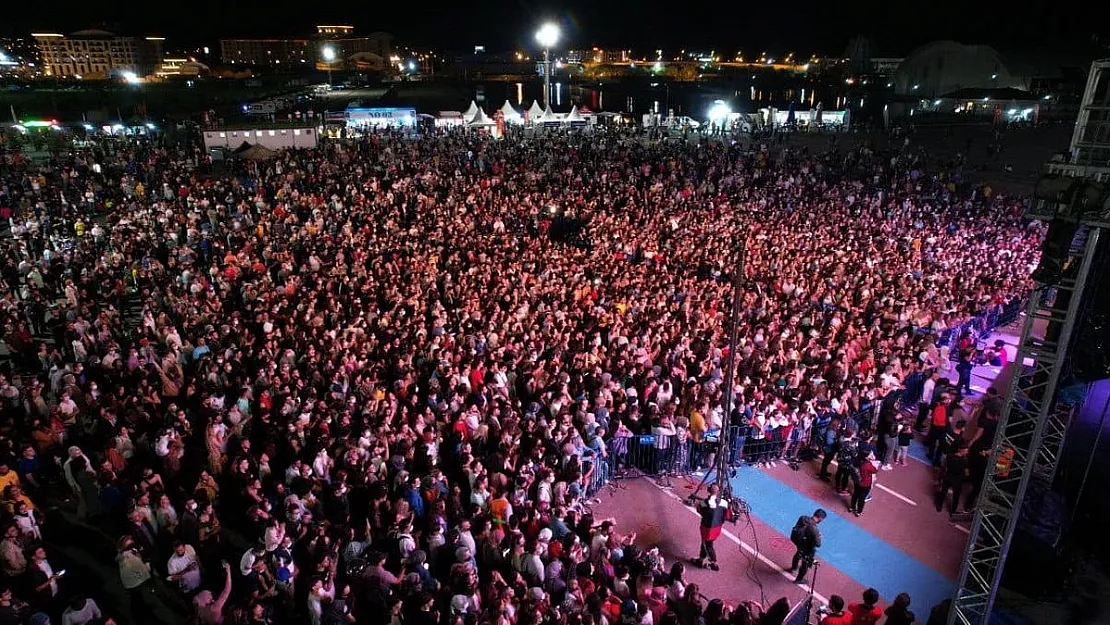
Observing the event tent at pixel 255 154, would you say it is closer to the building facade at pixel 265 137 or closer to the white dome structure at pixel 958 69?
the building facade at pixel 265 137

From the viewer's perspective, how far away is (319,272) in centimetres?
1422

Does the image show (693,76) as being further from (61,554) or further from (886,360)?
(61,554)

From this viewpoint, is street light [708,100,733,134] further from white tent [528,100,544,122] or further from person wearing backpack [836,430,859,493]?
person wearing backpack [836,430,859,493]

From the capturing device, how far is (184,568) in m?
5.98

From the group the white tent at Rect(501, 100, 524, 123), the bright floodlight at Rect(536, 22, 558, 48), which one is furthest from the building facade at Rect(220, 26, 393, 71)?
the bright floodlight at Rect(536, 22, 558, 48)

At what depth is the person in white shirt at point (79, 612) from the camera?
208 inches

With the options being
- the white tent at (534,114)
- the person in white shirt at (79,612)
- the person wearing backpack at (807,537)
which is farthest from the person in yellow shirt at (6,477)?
the white tent at (534,114)

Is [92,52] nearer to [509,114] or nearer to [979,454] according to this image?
[509,114]

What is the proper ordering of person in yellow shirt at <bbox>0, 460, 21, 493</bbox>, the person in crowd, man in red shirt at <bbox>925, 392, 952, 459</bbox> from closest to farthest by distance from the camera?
the person in crowd < person in yellow shirt at <bbox>0, 460, 21, 493</bbox> < man in red shirt at <bbox>925, 392, 952, 459</bbox>

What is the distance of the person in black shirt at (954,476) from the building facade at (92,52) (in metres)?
128

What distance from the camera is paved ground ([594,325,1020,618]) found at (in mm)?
7457

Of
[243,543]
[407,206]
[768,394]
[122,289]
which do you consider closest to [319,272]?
[122,289]

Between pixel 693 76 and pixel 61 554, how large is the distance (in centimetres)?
11350

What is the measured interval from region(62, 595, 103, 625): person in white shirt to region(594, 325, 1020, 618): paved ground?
5.44 m
